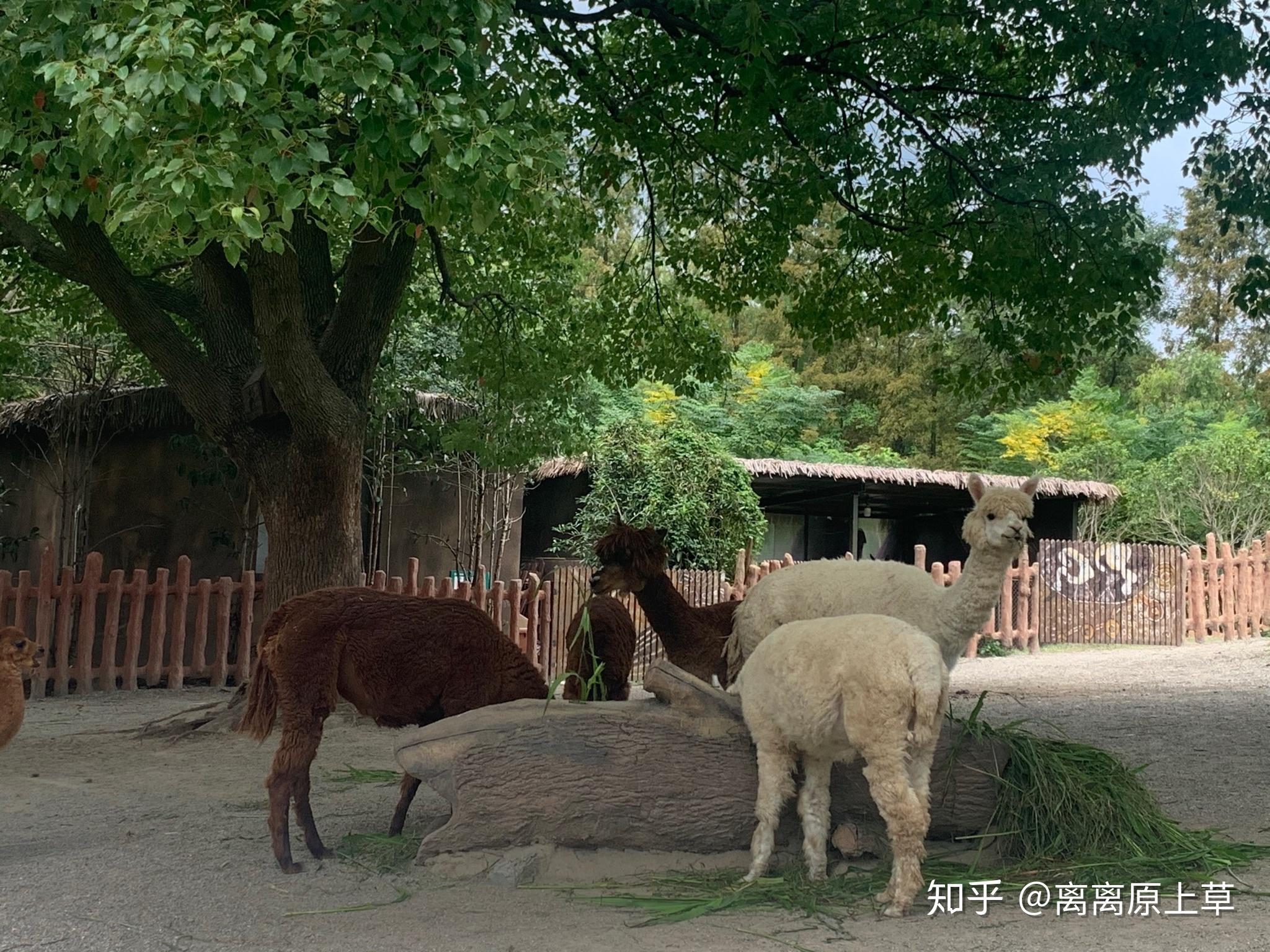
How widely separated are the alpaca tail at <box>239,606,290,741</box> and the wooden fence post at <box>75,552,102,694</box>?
721 centimetres

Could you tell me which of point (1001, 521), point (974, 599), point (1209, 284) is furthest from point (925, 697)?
point (1209, 284)

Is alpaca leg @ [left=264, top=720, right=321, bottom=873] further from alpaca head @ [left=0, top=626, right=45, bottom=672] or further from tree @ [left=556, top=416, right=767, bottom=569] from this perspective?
tree @ [left=556, top=416, right=767, bottom=569]

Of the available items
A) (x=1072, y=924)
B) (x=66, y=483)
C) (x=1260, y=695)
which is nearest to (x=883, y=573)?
(x=1072, y=924)

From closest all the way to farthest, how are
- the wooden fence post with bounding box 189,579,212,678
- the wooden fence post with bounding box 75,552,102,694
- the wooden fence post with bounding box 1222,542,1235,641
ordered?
the wooden fence post with bounding box 75,552,102,694
the wooden fence post with bounding box 189,579,212,678
the wooden fence post with bounding box 1222,542,1235,641

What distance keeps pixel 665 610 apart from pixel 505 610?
21.1 ft

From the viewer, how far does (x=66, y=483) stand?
14.8 m

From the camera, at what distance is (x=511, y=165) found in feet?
17.0

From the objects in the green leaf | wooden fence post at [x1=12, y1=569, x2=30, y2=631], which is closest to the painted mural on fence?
wooden fence post at [x1=12, y1=569, x2=30, y2=631]

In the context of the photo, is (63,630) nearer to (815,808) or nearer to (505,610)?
(505,610)

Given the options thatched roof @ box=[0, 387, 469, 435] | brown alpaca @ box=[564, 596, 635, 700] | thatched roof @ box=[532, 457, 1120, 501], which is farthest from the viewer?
thatched roof @ box=[532, 457, 1120, 501]

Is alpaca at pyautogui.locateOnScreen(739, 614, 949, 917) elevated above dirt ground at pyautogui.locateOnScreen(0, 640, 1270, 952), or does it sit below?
above

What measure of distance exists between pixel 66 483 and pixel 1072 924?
13.7 m

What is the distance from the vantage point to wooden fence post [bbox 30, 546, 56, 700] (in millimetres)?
11359

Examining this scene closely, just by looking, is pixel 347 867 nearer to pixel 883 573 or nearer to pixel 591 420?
pixel 883 573
